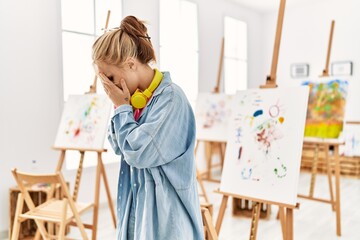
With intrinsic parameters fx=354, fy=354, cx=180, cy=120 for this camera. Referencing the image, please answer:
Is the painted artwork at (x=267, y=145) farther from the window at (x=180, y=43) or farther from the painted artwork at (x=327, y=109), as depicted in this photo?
the window at (x=180, y=43)

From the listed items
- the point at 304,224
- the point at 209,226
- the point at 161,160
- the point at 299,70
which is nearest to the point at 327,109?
the point at 304,224

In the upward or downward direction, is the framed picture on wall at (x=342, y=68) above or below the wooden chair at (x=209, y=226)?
above

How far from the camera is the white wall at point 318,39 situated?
211 inches

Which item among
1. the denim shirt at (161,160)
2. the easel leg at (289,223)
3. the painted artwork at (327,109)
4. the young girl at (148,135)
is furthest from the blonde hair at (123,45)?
the painted artwork at (327,109)

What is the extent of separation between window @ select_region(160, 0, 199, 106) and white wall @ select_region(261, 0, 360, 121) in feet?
6.32

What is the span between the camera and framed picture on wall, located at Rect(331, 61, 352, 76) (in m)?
5.37

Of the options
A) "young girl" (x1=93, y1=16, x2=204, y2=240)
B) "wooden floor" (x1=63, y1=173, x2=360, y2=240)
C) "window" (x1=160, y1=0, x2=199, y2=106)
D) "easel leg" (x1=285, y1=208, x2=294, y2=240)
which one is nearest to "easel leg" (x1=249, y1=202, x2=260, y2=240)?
"easel leg" (x1=285, y1=208, x2=294, y2=240)

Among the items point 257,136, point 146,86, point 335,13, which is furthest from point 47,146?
point 335,13

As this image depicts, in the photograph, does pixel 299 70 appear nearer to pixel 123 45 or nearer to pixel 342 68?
pixel 342 68

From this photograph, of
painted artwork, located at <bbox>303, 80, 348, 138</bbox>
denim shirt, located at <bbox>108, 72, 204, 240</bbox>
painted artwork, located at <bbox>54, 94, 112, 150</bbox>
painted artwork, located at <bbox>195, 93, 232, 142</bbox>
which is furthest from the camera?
painted artwork, located at <bbox>195, 93, 232, 142</bbox>

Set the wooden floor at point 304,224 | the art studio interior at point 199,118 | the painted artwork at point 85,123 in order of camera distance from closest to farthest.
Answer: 1. the art studio interior at point 199,118
2. the painted artwork at point 85,123
3. the wooden floor at point 304,224

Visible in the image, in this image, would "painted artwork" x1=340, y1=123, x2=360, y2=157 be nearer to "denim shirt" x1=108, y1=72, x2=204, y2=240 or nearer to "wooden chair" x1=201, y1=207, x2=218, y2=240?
"wooden chair" x1=201, y1=207, x2=218, y2=240

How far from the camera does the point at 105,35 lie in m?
1.22

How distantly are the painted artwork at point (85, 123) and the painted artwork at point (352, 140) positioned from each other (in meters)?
3.74
